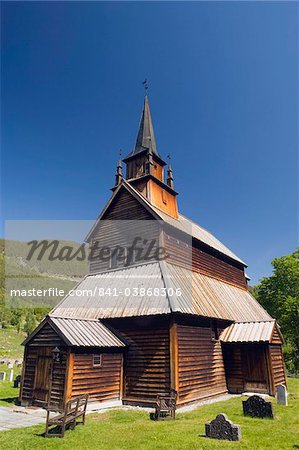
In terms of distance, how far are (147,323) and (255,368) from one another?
8.20 metres

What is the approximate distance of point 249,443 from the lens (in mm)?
9195

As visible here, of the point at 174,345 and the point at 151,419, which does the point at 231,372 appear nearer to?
the point at 174,345

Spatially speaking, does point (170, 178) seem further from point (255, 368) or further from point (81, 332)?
point (81, 332)

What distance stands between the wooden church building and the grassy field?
103ft

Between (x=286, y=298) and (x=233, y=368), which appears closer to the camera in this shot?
(x=233, y=368)

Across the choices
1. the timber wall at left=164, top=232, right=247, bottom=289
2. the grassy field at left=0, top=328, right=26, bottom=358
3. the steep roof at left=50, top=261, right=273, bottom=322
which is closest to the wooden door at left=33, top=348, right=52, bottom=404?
the steep roof at left=50, top=261, right=273, bottom=322

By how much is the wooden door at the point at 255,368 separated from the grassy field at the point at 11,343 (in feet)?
115

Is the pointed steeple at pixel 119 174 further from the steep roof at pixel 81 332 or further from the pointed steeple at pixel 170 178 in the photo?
the steep roof at pixel 81 332

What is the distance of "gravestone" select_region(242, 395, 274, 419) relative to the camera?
40.4 ft

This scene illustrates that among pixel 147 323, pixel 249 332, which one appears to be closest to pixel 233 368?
pixel 249 332

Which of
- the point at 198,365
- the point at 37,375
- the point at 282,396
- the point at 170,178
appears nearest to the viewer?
the point at 37,375

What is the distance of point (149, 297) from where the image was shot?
56.2ft

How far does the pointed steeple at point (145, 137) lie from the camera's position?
86.0 ft

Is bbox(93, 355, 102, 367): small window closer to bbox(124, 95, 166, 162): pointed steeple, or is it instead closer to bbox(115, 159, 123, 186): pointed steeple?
bbox(115, 159, 123, 186): pointed steeple
